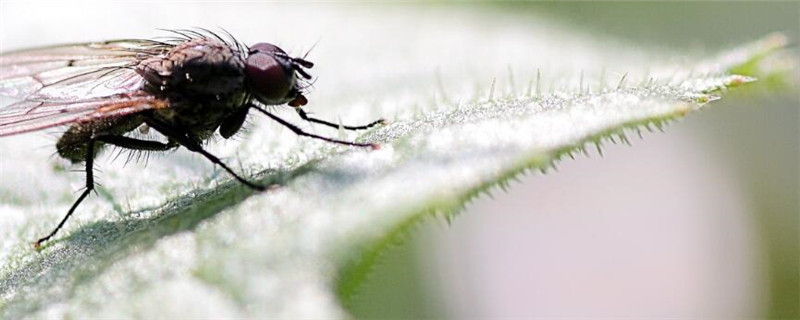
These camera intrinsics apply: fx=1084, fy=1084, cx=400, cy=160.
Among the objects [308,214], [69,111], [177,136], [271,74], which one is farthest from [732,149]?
[308,214]

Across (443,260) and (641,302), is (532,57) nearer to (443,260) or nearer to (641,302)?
(443,260)

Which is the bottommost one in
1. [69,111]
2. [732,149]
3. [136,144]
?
[732,149]

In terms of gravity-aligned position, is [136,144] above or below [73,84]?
below

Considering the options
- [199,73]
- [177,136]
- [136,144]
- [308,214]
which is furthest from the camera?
[136,144]

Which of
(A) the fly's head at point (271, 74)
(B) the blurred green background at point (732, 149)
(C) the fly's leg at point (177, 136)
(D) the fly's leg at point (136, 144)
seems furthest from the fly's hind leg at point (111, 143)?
(B) the blurred green background at point (732, 149)

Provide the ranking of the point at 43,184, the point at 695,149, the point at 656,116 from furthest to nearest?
1. the point at 695,149
2. the point at 43,184
3. the point at 656,116

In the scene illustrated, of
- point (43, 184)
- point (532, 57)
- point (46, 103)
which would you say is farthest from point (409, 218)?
point (532, 57)

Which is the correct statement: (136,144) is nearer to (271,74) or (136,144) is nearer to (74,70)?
(74,70)
